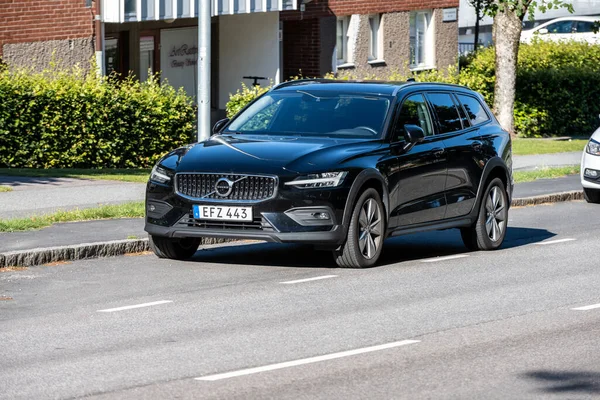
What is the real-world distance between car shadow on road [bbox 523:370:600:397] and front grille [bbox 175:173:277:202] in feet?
13.8

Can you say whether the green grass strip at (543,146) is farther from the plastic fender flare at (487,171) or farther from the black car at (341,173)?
the black car at (341,173)

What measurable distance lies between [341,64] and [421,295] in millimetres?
24242

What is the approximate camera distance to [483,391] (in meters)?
7.46

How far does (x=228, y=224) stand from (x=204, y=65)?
5.74 m

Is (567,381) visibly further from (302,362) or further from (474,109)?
(474,109)

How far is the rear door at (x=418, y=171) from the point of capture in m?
12.8

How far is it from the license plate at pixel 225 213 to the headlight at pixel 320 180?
43cm

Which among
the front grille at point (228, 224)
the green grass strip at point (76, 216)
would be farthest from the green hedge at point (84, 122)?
the front grille at point (228, 224)

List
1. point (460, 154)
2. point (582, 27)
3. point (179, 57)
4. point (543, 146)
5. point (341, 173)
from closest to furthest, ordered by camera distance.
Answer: point (341, 173), point (460, 154), point (543, 146), point (179, 57), point (582, 27)

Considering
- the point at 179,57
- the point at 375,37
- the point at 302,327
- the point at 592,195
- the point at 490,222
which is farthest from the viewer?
the point at 375,37

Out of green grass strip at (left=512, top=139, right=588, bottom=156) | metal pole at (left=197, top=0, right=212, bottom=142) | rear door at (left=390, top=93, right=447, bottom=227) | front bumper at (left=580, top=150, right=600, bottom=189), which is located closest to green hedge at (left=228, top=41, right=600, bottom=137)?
green grass strip at (left=512, top=139, right=588, bottom=156)

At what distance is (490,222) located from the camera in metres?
14.3

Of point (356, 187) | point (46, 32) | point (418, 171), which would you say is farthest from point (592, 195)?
point (46, 32)

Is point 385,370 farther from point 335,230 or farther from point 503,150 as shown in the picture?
point 503,150
